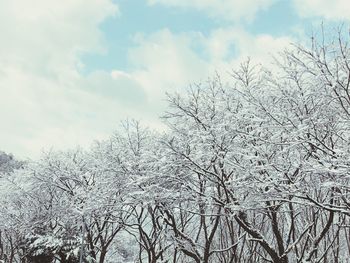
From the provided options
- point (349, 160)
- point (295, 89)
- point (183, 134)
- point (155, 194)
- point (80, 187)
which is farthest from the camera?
point (80, 187)

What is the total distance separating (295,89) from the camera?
38.5 feet

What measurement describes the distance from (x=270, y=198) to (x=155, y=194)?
4270 millimetres

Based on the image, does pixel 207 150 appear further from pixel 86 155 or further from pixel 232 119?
pixel 86 155

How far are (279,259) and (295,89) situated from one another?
4.92 meters

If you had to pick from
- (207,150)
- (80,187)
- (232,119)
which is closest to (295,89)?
Result: (232,119)

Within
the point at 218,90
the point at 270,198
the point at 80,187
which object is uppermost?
the point at 218,90

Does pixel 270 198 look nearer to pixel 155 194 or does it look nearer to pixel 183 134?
pixel 155 194

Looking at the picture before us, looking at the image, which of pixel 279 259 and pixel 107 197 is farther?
pixel 107 197

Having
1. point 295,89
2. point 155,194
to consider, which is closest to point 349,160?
point 295,89

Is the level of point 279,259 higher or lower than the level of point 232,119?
lower

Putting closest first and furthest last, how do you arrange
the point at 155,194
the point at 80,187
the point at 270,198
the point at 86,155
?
1. the point at 270,198
2. the point at 155,194
3. the point at 80,187
4. the point at 86,155

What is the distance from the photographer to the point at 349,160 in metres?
6.79

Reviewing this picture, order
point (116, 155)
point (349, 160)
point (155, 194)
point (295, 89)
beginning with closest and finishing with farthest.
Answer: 1. point (349, 160)
2. point (295, 89)
3. point (155, 194)
4. point (116, 155)

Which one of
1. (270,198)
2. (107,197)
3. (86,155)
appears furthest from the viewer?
(86,155)
